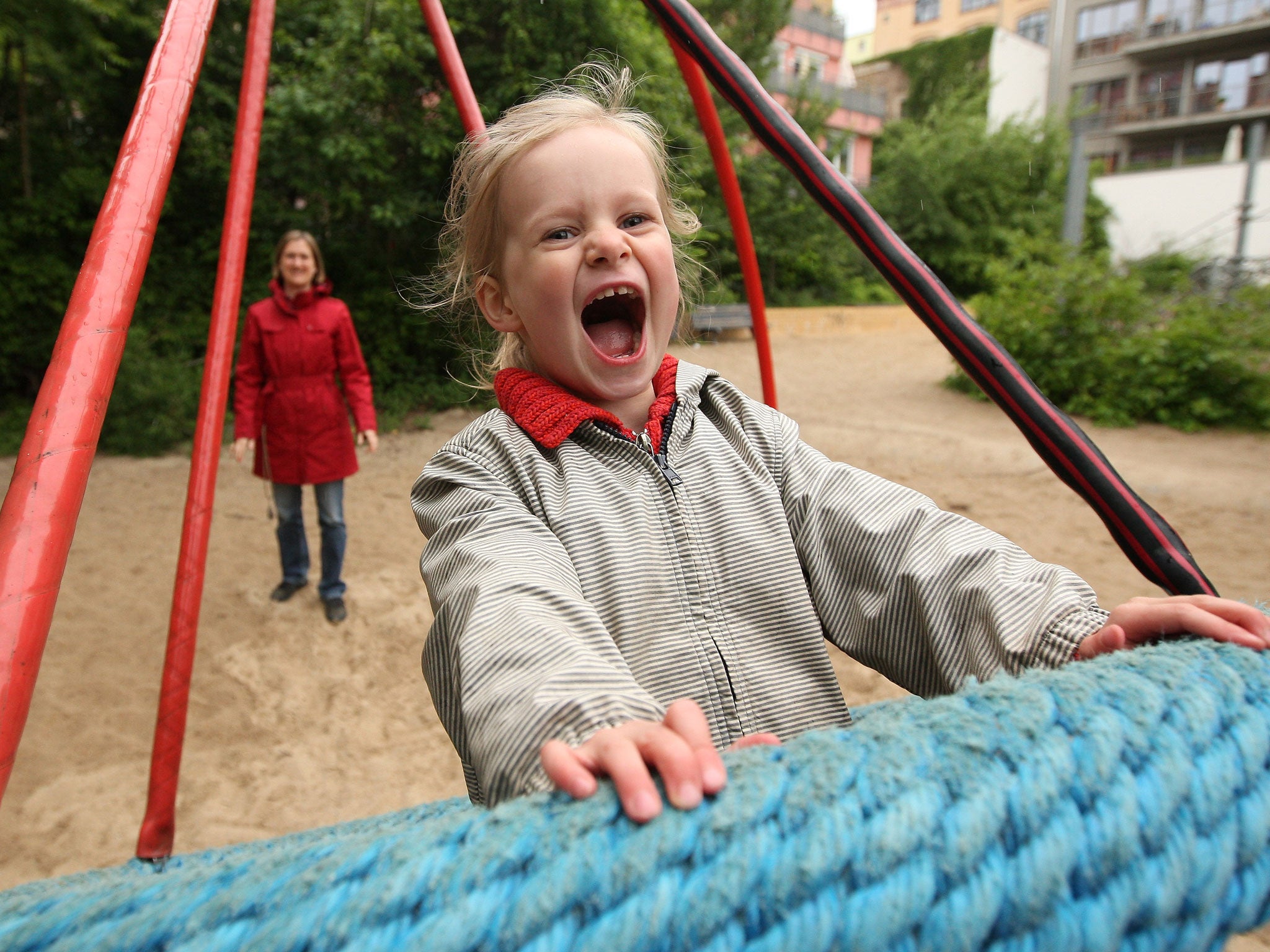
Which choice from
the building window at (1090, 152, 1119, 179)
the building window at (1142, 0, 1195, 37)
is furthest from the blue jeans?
the building window at (1142, 0, 1195, 37)

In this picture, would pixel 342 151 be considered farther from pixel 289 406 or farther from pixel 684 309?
pixel 684 309

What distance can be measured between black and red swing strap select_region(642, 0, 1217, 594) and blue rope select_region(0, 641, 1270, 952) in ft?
1.29

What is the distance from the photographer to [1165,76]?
20.6m

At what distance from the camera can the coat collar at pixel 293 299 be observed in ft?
10.3

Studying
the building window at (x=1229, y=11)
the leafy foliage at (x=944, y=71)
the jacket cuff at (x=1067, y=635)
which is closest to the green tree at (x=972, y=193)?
the leafy foliage at (x=944, y=71)

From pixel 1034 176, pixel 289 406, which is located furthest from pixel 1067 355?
pixel 1034 176

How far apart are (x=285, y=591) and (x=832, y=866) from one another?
3.37 meters

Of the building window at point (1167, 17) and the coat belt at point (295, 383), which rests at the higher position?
the building window at point (1167, 17)

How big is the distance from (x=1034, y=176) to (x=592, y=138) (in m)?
19.0

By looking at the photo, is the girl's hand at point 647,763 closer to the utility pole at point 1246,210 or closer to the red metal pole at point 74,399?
the red metal pole at point 74,399

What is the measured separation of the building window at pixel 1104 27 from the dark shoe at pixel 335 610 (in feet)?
80.9

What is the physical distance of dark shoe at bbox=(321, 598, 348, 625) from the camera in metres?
3.11

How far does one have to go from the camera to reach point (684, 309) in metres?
1.47

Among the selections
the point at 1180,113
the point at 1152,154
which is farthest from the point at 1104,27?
the point at 1152,154
